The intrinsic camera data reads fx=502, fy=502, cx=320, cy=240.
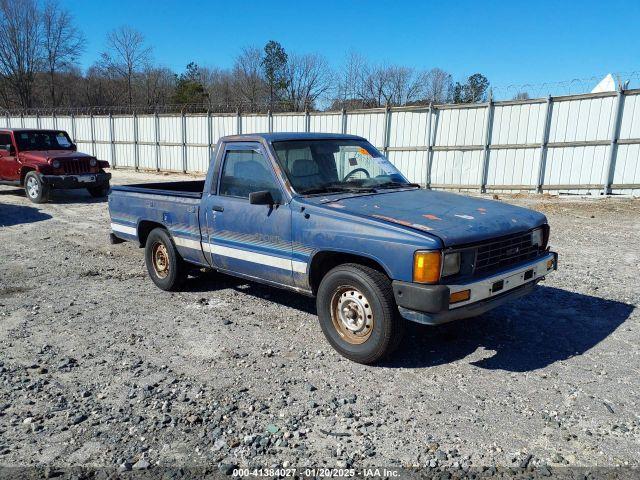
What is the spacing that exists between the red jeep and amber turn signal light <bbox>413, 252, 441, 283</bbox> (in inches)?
478

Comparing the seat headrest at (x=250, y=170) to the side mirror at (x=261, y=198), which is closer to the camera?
the side mirror at (x=261, y=198)

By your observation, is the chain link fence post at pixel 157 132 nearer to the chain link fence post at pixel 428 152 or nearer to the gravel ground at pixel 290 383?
the chain link fence post at pixel 428 152

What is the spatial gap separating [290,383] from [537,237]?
2487 millimetres

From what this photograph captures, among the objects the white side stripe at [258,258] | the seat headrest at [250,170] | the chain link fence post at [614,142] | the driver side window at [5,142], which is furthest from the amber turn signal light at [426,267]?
the driver side window at [5,142]

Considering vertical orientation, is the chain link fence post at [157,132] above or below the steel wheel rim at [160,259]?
above

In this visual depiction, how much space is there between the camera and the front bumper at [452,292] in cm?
348

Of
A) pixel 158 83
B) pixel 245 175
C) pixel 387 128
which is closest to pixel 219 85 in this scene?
pixel 158 83

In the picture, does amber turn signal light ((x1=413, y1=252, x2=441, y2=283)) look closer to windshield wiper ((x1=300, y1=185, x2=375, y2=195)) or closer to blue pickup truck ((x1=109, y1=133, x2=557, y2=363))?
blue pickup truck ((x1=109, y1=133, x2=557, y2=363))

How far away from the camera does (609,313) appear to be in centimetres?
518

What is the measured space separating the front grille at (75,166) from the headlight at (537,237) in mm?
12504

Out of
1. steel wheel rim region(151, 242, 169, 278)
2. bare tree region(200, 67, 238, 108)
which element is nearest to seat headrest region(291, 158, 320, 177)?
steel wheel rim region(151, 242, 169, 278)

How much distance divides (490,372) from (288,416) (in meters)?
1.67

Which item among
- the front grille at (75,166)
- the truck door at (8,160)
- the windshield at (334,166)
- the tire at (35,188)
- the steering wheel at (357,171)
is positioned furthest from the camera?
the truck door at (8,160)

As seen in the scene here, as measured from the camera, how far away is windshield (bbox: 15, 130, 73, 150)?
1379cm
